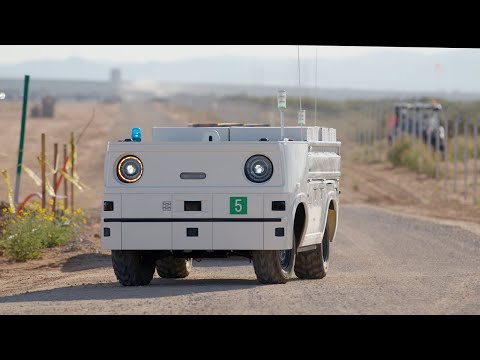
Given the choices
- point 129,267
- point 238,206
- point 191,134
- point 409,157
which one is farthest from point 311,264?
point 409,157

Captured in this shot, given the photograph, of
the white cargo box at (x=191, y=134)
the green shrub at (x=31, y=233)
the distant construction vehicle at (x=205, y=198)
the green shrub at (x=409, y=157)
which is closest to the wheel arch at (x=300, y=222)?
the distant construction vehicle at (x=205, y=198)

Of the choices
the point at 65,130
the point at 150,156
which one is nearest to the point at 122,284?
the point at 150,156

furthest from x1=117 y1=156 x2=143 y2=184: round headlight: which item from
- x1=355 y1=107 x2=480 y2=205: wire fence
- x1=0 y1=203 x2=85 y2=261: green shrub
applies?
x1=355 y1=107 x2=480 y2=205: wire fence

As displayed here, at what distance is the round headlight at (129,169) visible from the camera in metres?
13.9

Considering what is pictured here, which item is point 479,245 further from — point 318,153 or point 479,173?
point 479,173

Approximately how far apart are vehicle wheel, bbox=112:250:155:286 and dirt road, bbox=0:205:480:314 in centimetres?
17

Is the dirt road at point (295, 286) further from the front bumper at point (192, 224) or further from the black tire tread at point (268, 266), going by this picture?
the front bumper at point (192, 224)

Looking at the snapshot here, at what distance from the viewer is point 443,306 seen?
1221 cm

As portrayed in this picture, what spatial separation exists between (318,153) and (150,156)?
228cm

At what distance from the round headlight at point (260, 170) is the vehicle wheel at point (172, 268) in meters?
2.48

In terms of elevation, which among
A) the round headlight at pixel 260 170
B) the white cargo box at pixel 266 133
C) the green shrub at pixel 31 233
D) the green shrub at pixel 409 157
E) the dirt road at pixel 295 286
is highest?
the green shrub at pixel 409 157

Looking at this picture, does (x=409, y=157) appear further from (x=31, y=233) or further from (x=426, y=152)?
(x=31, y=233)
